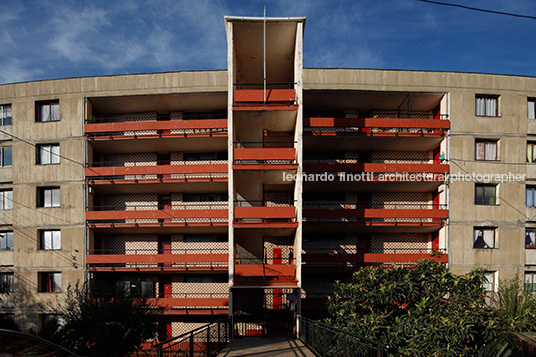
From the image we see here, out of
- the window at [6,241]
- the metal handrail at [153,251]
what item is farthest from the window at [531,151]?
the window at [6,241]

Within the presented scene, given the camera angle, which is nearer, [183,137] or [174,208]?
[183,137]

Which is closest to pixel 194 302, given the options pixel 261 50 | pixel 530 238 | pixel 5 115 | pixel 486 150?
pixel 261 50

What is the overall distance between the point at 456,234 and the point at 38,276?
75.4 feet

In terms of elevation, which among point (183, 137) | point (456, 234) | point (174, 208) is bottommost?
point (456, 234)

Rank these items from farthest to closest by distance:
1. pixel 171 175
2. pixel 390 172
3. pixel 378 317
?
1. pixel 171 175
2. pixel 390 172
3. pixel 378 317

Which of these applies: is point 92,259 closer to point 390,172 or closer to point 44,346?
point 44,346

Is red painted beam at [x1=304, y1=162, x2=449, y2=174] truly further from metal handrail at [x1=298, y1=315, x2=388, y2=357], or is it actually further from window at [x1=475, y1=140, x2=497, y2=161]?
metal handrail at [x1=298, y1=315, x2=388, y2=357]

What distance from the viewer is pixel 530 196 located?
17047 millimetres

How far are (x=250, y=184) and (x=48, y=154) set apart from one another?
12.0m

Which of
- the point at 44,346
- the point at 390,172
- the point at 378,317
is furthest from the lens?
the point at 390,172

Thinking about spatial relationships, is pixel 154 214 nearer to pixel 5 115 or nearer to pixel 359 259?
pixel 359 259

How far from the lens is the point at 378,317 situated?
9.41 m

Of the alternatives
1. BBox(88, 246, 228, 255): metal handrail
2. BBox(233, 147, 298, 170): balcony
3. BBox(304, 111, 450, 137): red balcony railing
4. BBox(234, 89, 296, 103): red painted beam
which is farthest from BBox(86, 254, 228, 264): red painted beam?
BBox(304, 111, 450, 137): red balcony railing

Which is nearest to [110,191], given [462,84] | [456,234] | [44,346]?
[44,346]
